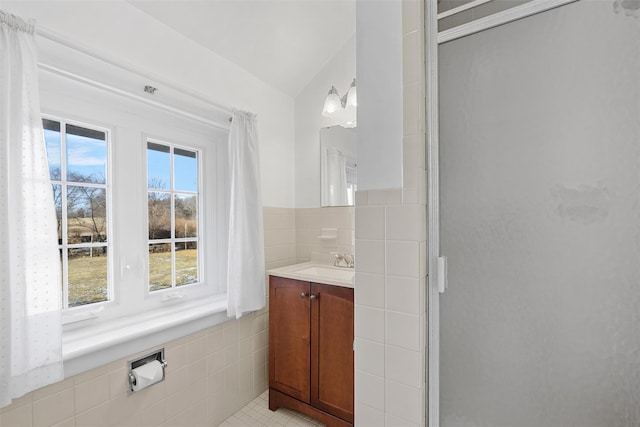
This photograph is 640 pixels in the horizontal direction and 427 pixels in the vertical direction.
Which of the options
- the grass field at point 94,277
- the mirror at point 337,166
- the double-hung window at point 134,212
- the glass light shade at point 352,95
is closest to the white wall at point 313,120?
the mirror at point 337,166

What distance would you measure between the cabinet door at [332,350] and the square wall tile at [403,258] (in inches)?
33.9

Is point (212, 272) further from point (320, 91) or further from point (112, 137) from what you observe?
point (320, 91)

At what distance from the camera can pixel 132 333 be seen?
1.40m

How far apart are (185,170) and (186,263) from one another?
598 mm

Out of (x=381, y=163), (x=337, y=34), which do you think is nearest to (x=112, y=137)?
(x=381, y=163)

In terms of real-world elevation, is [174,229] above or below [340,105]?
below

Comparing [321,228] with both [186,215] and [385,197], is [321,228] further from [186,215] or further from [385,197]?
[385,197]

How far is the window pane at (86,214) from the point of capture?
1.42 m

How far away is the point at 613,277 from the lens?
65cm

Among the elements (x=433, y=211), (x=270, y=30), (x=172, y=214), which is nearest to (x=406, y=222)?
(x=433, y=211)

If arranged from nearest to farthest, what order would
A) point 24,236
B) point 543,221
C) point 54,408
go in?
1. point 543,221
2. point 24,236
3. point 54,408

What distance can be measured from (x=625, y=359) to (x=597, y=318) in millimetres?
94

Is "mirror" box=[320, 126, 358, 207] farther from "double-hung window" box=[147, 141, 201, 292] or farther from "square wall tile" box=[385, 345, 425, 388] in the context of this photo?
"square wall tile" box=[385, 345, 425, 388]

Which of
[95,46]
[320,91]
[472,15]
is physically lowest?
[472,15]
